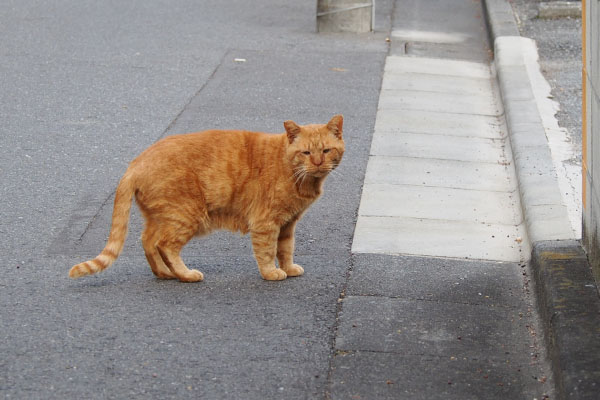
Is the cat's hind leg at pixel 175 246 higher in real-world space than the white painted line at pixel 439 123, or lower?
lower

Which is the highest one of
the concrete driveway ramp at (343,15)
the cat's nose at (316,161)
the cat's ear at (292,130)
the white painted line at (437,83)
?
the concrete driveway ramp at (343,15)

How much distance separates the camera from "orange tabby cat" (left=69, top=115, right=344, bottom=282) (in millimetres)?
5266

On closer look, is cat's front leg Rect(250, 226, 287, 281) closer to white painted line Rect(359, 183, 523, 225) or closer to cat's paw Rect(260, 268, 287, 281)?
cat's paw Rect(260, 268, 287, 281)

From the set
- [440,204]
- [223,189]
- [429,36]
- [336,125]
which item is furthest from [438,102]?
[223,189]

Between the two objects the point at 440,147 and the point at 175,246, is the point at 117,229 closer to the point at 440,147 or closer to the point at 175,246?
the point at 175,246

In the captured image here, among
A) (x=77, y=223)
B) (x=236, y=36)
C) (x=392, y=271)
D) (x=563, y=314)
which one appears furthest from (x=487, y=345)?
(x=236, y=36)

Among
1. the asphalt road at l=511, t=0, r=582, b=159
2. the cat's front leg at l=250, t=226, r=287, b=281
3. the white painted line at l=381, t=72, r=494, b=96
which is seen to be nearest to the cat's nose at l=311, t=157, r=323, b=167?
the cat's front leg at l=250, t=226, r=287, b=281

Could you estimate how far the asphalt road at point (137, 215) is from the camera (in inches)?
173

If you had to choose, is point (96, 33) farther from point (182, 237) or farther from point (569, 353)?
point (569, 353)

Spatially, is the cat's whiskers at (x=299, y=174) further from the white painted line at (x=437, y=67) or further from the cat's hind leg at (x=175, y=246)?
the white painted line at (x=437, y=67)

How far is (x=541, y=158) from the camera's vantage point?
7.73 meters

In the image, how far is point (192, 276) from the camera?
17.9ft

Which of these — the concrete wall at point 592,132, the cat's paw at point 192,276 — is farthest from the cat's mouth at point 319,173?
the concrete wall at point 592,132

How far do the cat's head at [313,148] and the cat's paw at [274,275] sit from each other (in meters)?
0.58
